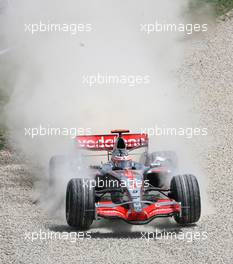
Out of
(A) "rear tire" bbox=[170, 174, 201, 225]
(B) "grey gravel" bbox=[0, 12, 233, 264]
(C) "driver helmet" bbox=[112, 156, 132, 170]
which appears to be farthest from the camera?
(C) "driver helmet" bbox=[112, 156, 132, 170]

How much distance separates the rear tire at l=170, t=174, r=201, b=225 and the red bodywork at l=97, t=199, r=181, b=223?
13 cm

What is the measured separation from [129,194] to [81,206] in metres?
0.88

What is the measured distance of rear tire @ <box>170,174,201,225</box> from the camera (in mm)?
13320

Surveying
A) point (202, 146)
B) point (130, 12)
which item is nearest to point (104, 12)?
point (130, 12)

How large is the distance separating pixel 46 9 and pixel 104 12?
1.80 m

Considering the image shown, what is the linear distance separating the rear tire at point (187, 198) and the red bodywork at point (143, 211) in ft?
0.41

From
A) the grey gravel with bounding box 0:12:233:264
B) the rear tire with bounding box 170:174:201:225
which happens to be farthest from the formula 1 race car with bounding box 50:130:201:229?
the grey gravel with bounding box 0:12:233:264

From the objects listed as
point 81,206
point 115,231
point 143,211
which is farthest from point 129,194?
point 81,206

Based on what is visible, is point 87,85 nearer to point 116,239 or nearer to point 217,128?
point 217,128

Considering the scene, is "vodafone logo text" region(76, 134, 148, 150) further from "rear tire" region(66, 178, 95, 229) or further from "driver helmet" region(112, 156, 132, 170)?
"rear tire" region(66, 178, 95, 229)

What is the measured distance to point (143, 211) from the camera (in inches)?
518

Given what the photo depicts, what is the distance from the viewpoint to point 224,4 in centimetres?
2858

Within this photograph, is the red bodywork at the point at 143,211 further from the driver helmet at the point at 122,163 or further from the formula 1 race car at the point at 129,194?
the driver helmet at the point at 122,163

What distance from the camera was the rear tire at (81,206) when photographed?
13.0 meters
